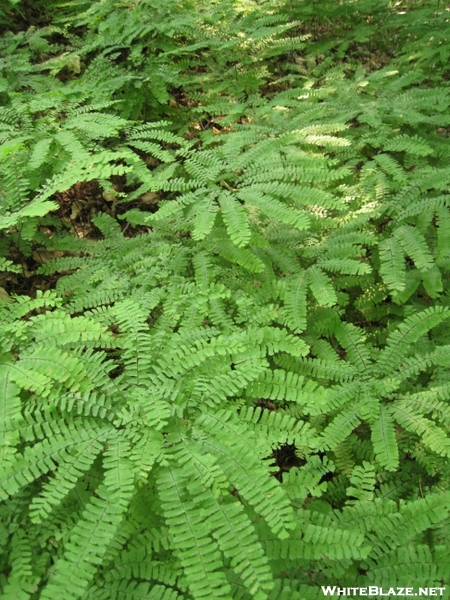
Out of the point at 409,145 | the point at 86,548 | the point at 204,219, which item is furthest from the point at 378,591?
the point at 409,145

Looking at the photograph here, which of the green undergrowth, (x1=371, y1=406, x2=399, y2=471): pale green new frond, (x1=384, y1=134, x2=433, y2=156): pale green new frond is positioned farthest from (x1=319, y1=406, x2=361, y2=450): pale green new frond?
(x1=384, y1=134, x2=433, y2=156): pale green new frond

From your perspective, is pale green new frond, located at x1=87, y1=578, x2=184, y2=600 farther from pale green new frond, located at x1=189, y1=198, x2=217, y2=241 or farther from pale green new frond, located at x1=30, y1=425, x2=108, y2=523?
pale green new frond, located at x1=189, y1=198, x2=217, y2=241

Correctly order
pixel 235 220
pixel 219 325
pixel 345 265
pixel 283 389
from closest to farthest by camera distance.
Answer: pixel 283 389
pixel 219 325
pixel 235 220
pixel 345 265

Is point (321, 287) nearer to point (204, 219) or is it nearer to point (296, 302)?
point (296, 302)

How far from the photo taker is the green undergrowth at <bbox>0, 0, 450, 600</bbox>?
1.96 metres

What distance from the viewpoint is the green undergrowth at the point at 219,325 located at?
1955 millimetres

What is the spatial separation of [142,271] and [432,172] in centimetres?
255

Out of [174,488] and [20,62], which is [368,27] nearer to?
[20,62]

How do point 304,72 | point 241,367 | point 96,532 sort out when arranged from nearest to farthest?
point 96,532
point 241,367
point 304,72

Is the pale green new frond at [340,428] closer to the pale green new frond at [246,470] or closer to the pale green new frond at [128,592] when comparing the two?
the pale green new frond at [246,470]

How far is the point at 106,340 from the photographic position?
8.55 ft

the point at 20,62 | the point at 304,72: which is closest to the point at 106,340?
the point at 20,62

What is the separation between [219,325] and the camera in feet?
9.66

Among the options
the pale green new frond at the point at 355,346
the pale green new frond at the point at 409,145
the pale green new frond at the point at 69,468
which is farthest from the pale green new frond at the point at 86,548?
the pale green new frond at the point at 409,145
